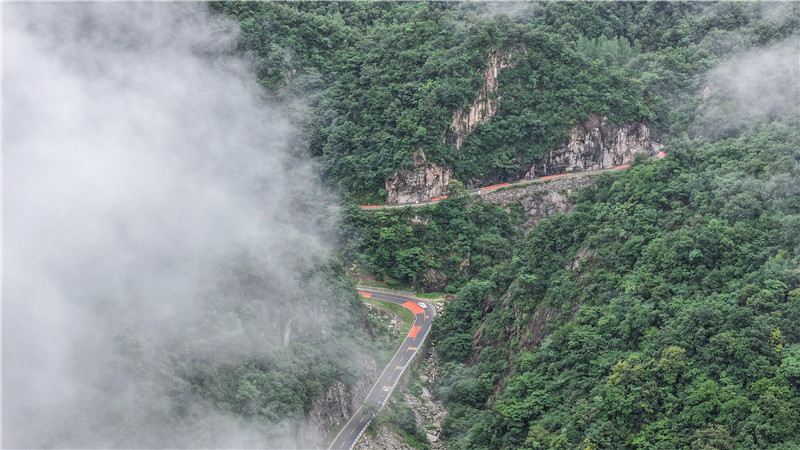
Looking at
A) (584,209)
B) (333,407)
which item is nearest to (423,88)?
(584,209)

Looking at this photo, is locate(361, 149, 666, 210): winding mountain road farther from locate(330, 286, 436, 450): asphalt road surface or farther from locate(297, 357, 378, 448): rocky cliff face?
locate(297, 357, 378, 448): rocky cliff face

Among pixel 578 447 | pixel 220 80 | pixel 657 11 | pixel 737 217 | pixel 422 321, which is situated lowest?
pixel 578 447

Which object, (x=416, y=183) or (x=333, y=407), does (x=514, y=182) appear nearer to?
(x=416, y=183)

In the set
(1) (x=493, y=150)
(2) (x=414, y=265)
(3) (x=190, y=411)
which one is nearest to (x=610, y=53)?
(1) (x=493, y=150)

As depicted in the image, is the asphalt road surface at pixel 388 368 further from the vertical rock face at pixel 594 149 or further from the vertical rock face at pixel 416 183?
the vertical rock face at pixel 594 149

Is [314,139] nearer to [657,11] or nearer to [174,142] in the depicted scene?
[174,142]

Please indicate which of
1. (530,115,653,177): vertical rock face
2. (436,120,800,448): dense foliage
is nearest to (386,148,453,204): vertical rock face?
(530,115,653,177): vertical rock face
